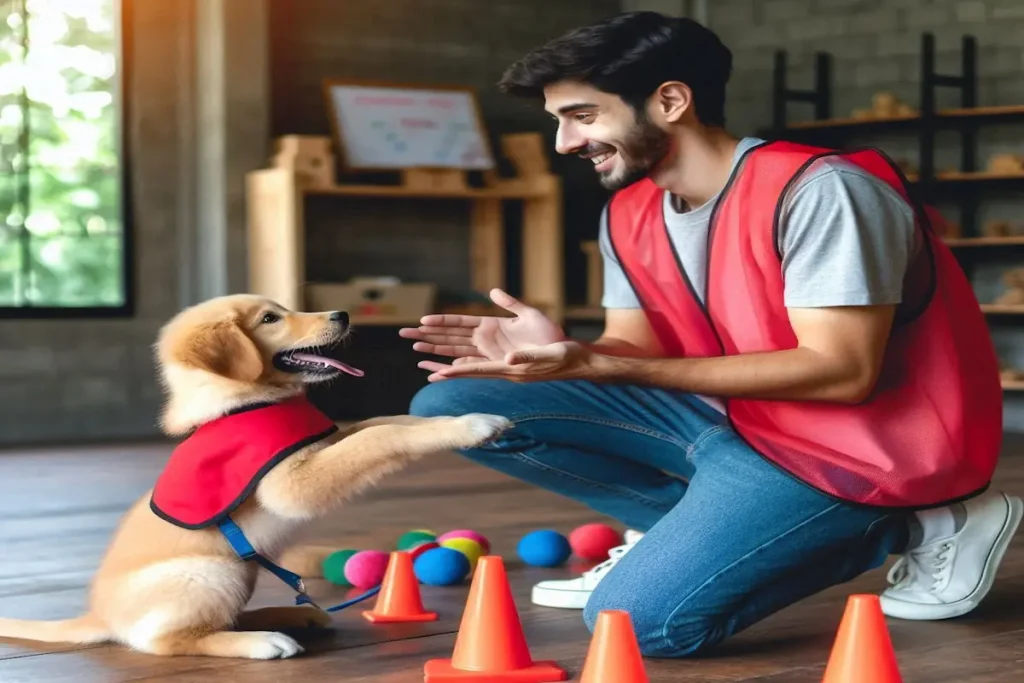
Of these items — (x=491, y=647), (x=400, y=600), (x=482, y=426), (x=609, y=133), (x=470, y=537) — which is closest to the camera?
(x=491, y=647)

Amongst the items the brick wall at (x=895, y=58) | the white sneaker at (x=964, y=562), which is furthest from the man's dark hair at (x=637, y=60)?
the brick wall at (x=895, y=58)

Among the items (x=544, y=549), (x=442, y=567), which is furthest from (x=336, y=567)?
(x=544, y=549)

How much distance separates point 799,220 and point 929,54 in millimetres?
4563

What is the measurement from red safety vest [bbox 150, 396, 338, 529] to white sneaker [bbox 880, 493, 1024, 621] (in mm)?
1056

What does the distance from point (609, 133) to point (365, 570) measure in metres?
1.02

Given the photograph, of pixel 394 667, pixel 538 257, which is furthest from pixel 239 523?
pixel 538 257

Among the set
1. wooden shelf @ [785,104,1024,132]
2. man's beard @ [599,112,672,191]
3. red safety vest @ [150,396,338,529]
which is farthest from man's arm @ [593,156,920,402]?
wooden shelf @ [785,104,1024,132]

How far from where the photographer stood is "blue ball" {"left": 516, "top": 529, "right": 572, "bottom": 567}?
304cm

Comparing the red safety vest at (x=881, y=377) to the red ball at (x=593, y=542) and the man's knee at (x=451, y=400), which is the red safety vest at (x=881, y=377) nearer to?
the man's knee at (x=451, y=400)

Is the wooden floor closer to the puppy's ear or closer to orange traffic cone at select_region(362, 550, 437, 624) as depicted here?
orange traffic cone at select_region(362, 550, 437, 624)

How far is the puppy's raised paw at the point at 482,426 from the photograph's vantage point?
2244 mm

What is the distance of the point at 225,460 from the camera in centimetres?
220

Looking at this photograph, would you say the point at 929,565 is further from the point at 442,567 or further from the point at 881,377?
the point at 442,567

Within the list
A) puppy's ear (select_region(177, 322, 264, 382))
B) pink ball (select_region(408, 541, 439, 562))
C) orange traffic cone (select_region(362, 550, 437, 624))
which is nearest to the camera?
puppy's ear (select_region(177, 322, 264, 382))
